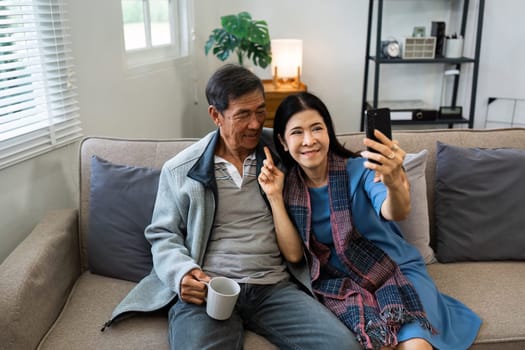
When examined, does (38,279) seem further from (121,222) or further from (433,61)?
(433,61)

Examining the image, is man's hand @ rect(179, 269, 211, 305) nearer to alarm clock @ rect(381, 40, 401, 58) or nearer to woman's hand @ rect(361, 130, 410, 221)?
woman's hand @ rect(361, 130, 410, 221)

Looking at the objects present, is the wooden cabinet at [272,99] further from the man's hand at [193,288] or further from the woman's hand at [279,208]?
the man's hand at [193,288]

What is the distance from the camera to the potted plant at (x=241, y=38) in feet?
9.94

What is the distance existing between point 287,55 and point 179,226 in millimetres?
2013

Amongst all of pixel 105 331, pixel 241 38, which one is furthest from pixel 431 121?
pixel 105 331

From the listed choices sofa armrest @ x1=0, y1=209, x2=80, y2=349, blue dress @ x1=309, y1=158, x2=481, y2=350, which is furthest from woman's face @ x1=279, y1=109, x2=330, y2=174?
sofa armrest @ x1=0, y1=209, x2=80, y2=349

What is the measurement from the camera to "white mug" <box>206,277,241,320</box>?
4.03ft

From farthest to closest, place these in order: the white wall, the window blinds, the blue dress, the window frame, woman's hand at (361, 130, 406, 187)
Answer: the window frame → the white wall → the window blinds → the blue dress → woman's hand at (361, 130, 406, 187)

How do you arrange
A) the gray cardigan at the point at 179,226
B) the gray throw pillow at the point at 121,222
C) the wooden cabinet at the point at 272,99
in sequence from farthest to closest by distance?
the wooden cabinet at the point at 272,99, the gray throw pillow at the point at 121,222, the gray cardigan at the point at 179,226

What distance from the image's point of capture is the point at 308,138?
1.42 m

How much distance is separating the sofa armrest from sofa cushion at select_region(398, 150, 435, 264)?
3.82ft

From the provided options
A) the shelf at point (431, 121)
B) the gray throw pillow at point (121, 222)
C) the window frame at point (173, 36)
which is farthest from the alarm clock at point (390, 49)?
the gray throw pillow at point (121, 222)

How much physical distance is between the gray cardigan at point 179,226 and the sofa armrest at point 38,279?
22cm

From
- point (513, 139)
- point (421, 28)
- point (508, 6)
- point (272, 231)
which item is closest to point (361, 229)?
point (272, 231)
